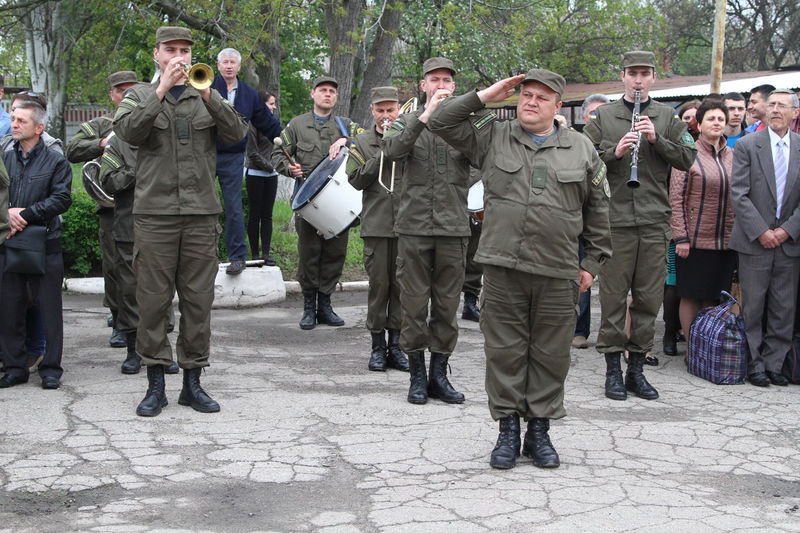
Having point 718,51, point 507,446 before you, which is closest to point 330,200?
point 507,446

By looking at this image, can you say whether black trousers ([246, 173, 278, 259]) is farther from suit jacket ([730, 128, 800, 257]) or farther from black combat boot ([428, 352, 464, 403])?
suit jacket ([730, 128, 800, 257])

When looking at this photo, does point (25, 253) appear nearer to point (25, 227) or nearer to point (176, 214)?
point (25, 227)

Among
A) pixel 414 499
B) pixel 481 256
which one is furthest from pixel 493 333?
pixel 414 499

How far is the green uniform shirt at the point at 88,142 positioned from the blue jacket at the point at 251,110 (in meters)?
1.85

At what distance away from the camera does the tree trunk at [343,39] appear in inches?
567

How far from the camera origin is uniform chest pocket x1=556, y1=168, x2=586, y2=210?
17.0 ft

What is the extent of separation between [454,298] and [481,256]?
1309 millimetres

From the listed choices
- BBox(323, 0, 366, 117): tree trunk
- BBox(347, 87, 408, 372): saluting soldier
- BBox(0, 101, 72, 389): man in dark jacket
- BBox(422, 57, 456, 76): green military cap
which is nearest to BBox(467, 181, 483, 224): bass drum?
BBox(347, 87, 408, 372): saluting soldier

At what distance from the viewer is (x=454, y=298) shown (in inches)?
260

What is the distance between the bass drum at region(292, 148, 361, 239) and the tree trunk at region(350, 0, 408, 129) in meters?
7.06

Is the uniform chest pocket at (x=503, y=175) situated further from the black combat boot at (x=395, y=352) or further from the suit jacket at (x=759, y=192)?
the suit jacket at (x=759, y=192)

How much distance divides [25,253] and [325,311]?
3.34m

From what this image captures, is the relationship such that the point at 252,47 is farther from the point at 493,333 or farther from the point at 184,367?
the point at 493,333

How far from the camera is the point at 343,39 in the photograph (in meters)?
14.5
